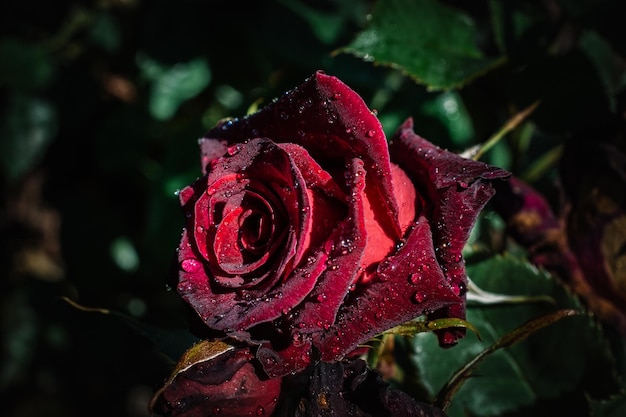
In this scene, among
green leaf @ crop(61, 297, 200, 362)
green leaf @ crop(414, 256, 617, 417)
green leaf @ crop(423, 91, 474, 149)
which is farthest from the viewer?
green leaf @ crop(423, 91, 474, 149)

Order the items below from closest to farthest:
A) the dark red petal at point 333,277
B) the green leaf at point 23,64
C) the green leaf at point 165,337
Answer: the dark red petal at point 333,277
the green leaf at point 165,337
the green leaf at point 23,64

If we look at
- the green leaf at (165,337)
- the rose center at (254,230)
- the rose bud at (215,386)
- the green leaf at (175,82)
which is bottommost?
the green leaf at (175,82)

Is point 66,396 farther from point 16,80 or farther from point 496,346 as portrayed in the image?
point 496,346

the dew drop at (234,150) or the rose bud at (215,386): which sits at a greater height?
the dew drop at (234,150)

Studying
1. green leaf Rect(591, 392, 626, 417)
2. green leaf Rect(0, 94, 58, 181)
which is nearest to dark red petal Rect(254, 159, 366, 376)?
green leaf Rect(591, 392, 626, 417)

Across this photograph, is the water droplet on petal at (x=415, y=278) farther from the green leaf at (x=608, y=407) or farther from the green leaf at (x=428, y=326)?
the green leaf at (x=608, y=407)

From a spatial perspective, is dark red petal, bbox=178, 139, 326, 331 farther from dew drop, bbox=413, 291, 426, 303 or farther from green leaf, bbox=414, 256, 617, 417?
green leaf, bbox=414, 256, 617, 417

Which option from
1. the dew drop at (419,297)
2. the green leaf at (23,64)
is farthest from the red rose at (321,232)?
the green leaf at (23,64)
